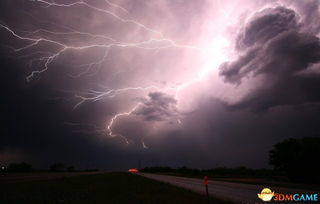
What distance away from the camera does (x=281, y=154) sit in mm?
41594

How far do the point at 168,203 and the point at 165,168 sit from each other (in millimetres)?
166567

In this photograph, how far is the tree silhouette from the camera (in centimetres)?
3491

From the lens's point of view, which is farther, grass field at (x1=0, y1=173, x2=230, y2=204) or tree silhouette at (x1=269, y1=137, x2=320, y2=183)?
tree silhouette at (x1=269, y1=137, x2=320, y2=183)

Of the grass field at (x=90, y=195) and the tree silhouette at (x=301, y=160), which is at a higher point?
the tree silhouette at (x=301, y=160)

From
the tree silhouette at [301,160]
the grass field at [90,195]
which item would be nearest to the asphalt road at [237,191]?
the grass field at [90,195]

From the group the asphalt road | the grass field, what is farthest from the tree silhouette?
the grass field

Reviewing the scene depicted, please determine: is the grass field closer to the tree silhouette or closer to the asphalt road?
the asphalt road

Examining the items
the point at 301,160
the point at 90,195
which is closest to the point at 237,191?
the point at 90,195

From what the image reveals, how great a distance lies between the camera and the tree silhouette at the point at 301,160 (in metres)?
34.9

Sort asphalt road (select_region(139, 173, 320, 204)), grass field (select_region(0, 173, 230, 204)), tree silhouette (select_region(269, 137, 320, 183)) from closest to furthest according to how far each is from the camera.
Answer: grass field (select_region(0, 173, 230, 204)), asphalt road (select_region(139, 173, 320, 204)), tree silhouette (select_region(269, 137, 320, 183))

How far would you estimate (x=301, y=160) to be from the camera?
119ft

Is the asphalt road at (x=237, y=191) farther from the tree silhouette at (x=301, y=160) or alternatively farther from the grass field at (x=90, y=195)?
the tree silhouette at (x=301, y=160)

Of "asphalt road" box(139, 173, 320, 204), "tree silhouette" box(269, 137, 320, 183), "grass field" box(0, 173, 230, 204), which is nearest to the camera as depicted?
"grass field" box(0, 173, 230, 204)

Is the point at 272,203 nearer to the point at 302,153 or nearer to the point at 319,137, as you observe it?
the point at 302,153
